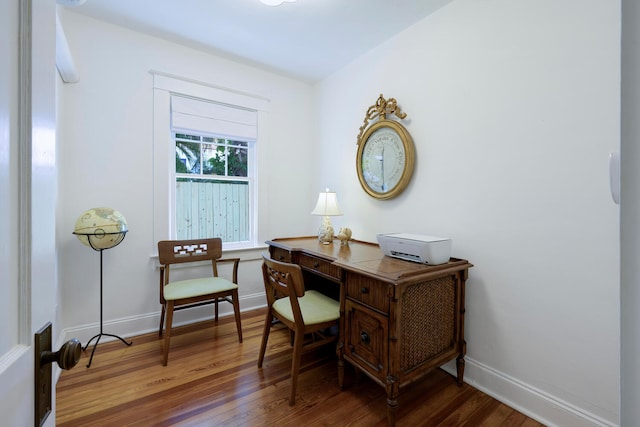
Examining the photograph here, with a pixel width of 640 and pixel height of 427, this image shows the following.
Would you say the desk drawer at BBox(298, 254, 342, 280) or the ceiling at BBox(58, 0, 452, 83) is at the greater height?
the ceiling at BBox(58, 0, 452, 83)

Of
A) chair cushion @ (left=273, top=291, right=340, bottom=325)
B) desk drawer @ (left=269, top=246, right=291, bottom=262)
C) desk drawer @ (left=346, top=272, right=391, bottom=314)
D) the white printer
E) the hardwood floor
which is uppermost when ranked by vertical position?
the white printer

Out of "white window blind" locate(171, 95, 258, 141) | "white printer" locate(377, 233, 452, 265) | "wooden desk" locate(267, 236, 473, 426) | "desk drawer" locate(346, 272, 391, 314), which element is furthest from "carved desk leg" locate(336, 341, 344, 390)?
"white window blind" locate(171, 95, 258, 141)

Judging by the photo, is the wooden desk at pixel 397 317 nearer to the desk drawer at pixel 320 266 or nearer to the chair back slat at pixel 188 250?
the desk drawer at pixel 320 266

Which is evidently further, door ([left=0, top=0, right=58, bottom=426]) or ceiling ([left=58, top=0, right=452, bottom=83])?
ceiling ([left=58, top=0, right=452, bottom=83])

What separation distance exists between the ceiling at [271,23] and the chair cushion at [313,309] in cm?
218

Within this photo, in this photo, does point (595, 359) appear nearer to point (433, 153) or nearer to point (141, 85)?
point (433, 153)

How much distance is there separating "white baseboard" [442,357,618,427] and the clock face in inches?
54.1

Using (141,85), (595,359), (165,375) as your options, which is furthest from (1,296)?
(141,85)

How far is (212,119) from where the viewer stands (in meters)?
2.86

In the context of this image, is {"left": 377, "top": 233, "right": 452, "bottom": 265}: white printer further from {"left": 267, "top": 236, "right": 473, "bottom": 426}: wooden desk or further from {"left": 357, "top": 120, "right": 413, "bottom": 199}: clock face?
{"left": 357, "top": 120, "right": 413, "bottom": 199}: clock face

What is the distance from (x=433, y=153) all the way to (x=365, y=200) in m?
0.80

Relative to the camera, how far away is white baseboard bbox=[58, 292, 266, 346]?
7.58 ft

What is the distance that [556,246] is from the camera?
1558 mm

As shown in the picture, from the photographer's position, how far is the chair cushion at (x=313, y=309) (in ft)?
6.06
